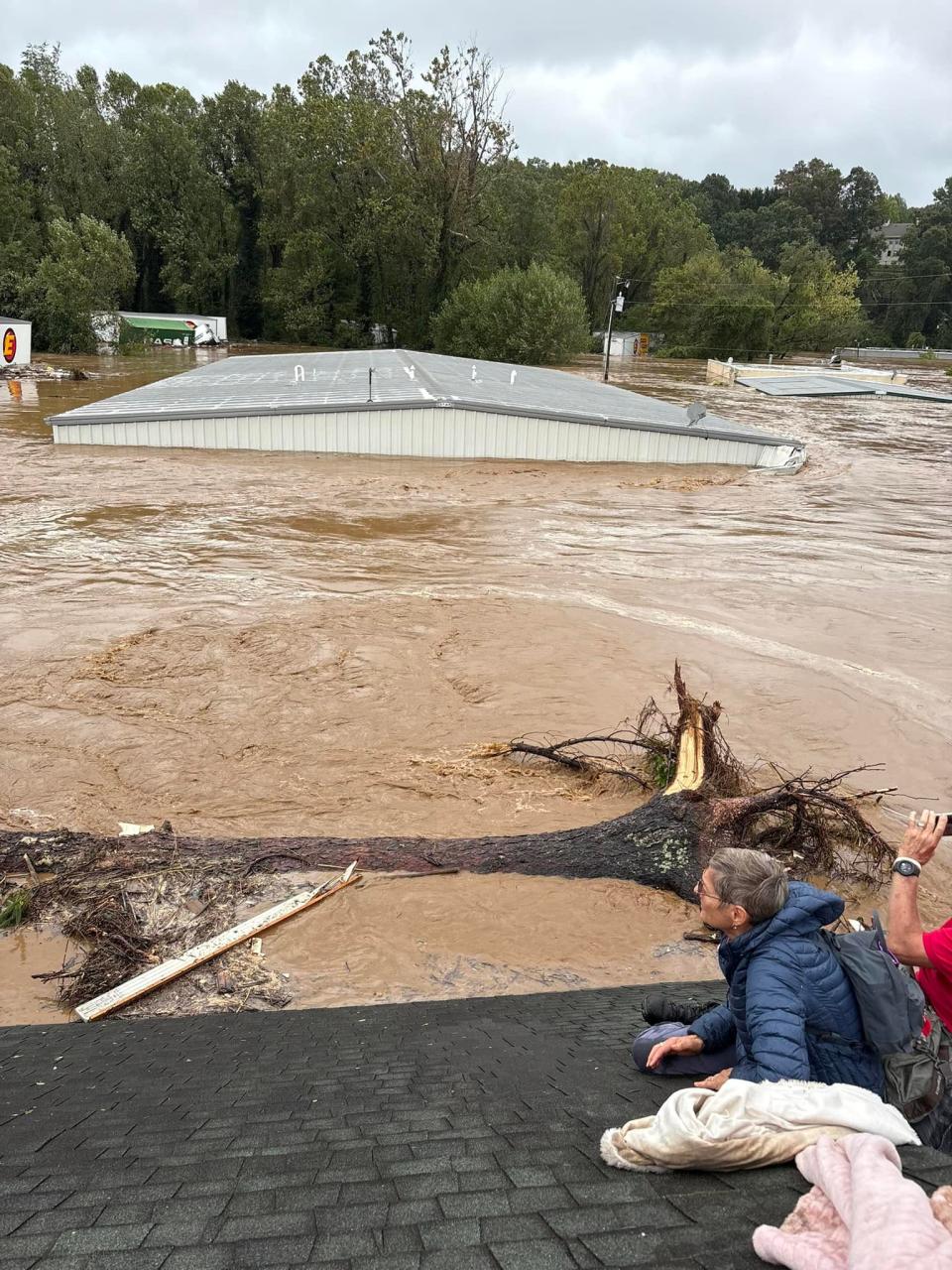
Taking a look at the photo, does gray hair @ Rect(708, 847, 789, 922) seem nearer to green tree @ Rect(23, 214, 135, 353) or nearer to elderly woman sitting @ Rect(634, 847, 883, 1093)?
elderly woman sitting @ Rect(634, 847, 883, 1093)

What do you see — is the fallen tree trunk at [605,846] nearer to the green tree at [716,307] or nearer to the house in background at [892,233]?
the green tree at [716,307]

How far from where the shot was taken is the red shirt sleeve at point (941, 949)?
9.42 feet

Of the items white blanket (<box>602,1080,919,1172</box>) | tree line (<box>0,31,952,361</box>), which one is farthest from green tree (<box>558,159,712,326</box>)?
white blanket (<box>602,1080,919,1172</box>)

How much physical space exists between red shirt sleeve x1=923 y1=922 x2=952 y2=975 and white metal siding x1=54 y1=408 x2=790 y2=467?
20.0 m

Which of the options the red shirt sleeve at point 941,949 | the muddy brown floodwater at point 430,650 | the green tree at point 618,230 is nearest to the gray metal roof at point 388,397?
the muddy brown floodwater at point 430,650

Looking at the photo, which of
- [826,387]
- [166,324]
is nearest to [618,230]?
[826,387]

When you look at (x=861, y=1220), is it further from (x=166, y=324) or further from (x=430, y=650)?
(x=166, y=324)

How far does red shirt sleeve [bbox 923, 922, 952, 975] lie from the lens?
9.42 ft

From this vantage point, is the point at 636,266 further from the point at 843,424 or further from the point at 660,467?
the point at 660,467

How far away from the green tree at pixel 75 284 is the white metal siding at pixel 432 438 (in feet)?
89.3

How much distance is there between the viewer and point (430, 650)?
405 inches

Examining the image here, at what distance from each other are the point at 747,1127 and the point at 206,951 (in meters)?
3.84

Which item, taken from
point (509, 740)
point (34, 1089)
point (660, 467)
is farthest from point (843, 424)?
point (34, 1089)

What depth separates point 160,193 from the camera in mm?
56562
